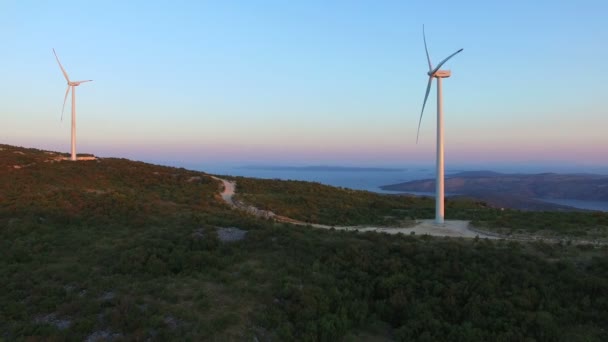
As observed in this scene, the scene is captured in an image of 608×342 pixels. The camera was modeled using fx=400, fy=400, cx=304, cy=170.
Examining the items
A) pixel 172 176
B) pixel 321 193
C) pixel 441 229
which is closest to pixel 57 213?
pixel 441 229

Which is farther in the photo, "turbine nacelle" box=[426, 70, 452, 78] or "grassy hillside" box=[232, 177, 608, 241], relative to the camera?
"turbine nacelle" box=[426, 70, 452, 78]

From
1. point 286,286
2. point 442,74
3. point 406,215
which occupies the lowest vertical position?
point 406,215

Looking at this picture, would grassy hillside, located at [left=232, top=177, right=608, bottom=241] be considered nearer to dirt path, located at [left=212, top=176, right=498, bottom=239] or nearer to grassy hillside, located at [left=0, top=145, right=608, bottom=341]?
dirt path, located at [left=212, top=176, right=498, bottom=239]

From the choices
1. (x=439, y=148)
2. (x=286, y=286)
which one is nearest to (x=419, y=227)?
(x=439, y=148)

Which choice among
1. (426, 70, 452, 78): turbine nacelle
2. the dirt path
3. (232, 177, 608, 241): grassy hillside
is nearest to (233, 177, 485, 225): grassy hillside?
(232, 177, 608, 241): grassy hillside

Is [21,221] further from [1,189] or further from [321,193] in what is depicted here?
[321,193]

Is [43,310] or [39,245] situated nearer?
[43,310]

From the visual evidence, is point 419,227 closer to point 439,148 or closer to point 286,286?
point 439,148

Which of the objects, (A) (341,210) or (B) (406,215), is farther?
(A) (341,210)
